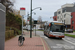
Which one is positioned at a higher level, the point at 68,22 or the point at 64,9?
the point at 64,9

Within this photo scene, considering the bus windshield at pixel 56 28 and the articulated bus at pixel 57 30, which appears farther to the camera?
the bus windshield at pixel 56 28

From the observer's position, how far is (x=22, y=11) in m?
12.3

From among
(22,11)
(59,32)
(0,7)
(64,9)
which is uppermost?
(64,9)

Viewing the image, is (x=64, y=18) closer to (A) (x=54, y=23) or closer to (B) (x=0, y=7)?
(A) (x=54, y=23)

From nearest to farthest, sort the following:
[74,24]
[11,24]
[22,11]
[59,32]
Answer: [22,11] → [59,32] → [11,24] → [74,24]

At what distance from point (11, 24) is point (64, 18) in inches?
2014

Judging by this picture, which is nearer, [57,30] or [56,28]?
[57,30]

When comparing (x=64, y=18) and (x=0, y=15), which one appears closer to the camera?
(x=0, y=15)

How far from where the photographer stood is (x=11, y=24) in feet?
103

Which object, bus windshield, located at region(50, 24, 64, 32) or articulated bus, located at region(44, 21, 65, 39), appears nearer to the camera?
articulated bus, located at region(44, 21, 65, 39)

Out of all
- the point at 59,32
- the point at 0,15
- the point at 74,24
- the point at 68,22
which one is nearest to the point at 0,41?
the point at 0,15

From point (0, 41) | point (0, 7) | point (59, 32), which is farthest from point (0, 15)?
point (59, 32)

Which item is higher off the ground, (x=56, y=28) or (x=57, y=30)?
(x=56, y=28)

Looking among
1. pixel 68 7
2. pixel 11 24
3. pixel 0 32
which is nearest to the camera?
pixel 0 32
